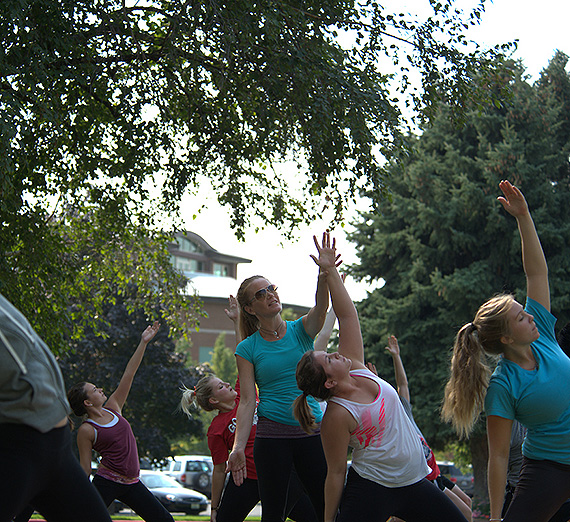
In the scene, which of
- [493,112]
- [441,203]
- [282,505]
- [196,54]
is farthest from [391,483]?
[493,112]

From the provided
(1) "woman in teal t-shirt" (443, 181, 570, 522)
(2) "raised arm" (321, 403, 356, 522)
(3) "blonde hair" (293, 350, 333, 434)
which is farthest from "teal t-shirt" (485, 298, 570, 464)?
(3) "blonde hair" (293, 350, 333, 434)

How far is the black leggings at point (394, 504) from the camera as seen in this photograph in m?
4.16

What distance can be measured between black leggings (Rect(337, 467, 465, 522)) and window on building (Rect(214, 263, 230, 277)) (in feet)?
277

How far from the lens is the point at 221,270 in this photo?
89.8 meters

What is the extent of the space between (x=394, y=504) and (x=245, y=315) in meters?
1.93

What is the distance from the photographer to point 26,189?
1164cm

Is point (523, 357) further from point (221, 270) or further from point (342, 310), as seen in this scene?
point (221, 270)

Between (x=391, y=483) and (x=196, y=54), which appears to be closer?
(x=391, y=483)

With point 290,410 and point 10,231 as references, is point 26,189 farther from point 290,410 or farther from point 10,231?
point 290,410

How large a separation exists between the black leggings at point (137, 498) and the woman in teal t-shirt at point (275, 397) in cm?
156

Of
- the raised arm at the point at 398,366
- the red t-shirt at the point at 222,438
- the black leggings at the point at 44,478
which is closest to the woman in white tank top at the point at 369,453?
the black leggings at the point at 44,478

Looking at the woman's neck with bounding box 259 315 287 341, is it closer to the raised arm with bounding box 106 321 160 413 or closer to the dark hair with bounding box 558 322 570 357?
the raised arm with bounding box 106 321 160 413

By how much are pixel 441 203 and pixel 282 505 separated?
65.6 ft

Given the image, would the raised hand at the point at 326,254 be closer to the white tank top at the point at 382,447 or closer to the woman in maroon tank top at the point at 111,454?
the white tank top at the point at 382,447
